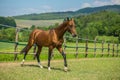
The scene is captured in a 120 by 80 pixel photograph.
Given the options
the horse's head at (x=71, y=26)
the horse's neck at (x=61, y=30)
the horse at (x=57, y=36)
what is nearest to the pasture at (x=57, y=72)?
the horse at (x=57, y=36)

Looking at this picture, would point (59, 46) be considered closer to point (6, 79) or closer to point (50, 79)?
point (50, 79)

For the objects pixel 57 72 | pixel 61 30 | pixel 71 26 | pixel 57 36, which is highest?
→ pixel 71 26

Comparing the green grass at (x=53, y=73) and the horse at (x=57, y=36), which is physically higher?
the horse at (x=57, y=36)

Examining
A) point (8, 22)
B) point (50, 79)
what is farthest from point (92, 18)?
point (50, 79)

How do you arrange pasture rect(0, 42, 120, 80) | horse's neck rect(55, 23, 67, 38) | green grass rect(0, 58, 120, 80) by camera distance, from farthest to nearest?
horse's neck rect(55, 23, 67, 38)
pasture rect(0, 42, 120, 80)
green grass rect(0, 58, 120, 80)

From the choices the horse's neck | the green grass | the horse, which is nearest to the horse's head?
the horse

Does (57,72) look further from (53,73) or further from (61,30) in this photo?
(61,30)

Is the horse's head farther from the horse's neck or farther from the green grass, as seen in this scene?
the green grass

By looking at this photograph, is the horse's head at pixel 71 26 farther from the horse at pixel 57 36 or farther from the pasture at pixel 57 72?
the pasture at pixel 57 72

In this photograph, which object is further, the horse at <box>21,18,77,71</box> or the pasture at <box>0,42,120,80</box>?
the horse at <box>21,18,77,71</box>

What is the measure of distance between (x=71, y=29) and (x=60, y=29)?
0.73 meters

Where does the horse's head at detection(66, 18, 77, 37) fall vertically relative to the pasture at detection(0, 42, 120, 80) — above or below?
above

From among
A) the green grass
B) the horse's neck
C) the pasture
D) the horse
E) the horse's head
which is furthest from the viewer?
the horse's neck

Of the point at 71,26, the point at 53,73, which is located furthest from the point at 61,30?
the point at 53,73
